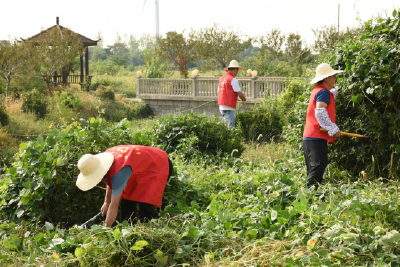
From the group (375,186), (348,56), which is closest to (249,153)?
(348,56)

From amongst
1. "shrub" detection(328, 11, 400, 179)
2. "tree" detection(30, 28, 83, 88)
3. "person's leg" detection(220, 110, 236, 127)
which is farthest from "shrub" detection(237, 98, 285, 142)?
"tree" detection(30, 28, 83, 88)

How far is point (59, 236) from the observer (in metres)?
3.94

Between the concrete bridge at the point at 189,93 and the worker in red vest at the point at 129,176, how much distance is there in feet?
47.2

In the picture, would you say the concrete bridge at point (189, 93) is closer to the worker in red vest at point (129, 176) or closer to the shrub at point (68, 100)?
the shrub at point (68, 100)

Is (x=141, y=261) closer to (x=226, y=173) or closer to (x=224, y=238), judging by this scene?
(x=224, y=238)

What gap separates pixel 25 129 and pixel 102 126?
1129 cm

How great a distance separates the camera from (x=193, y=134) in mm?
7316

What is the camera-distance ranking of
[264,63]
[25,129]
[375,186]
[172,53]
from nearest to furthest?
[375,186] → [25,129] → [264,63] → [172,53]

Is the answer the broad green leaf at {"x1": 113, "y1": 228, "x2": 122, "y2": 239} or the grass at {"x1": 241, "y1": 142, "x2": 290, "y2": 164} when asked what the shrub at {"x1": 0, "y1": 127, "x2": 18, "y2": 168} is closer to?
the grass at {"x1": 241, "y1": 142, "x2": 290, "y2": 164}

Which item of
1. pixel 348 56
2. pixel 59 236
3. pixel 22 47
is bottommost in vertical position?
pixel 59 236

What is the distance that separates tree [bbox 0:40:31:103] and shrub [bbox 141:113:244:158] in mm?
14603

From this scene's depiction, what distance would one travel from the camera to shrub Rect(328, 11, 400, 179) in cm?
548

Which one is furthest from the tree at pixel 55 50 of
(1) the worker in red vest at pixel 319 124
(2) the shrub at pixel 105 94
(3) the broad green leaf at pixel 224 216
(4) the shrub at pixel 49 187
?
(3) the broad green leaf at pixel 224 216

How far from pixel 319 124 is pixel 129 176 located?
226 centimetres
